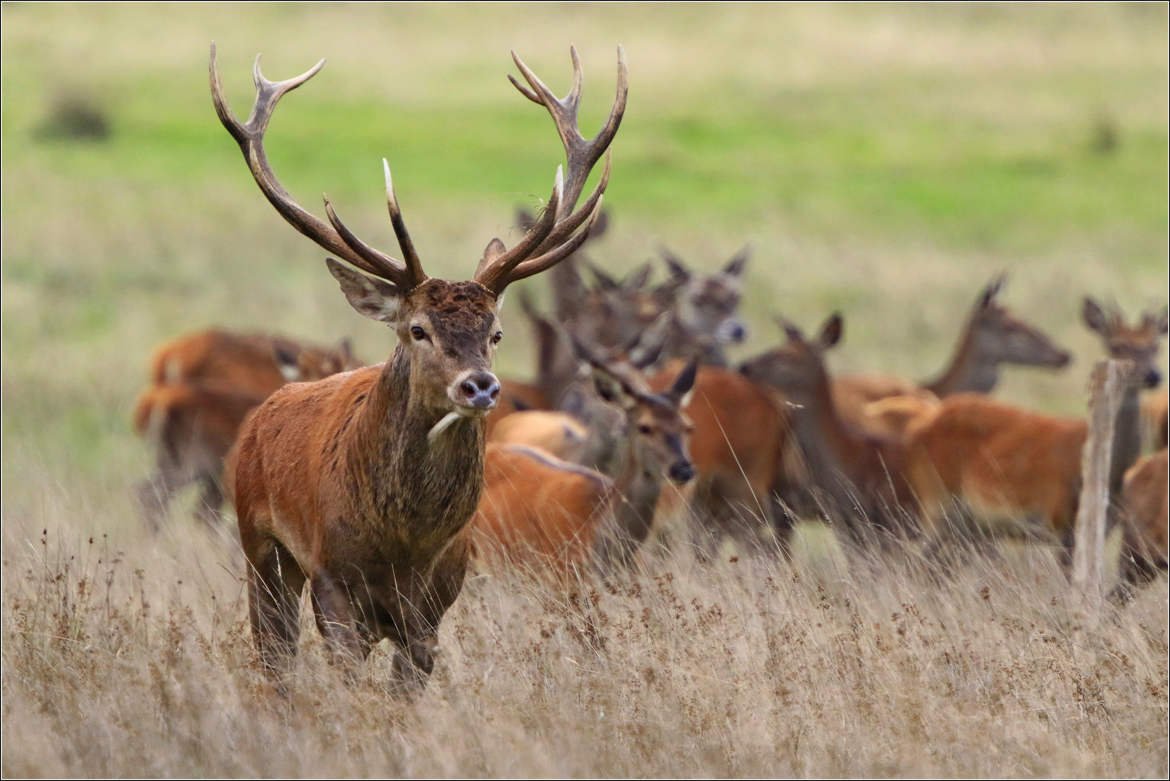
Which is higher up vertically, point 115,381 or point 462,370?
point 462,370

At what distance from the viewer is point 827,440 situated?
37.4ft

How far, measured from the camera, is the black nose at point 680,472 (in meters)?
8.41

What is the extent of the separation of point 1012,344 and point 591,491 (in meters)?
7.60

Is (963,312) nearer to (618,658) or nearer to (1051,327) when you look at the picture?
(1051,327)

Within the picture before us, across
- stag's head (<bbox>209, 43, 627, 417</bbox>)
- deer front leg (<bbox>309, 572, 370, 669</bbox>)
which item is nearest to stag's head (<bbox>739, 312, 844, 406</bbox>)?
stag's head (<bbox>209, 43, 627, 417</bbox>)

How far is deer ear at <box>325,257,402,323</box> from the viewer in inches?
223

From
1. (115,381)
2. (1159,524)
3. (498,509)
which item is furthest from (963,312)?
(498,509)

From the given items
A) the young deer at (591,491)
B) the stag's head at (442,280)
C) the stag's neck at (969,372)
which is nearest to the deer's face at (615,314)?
the stag's neck at (969,372)

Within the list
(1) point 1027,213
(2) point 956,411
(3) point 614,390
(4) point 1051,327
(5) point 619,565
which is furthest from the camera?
(1) point 1027,213

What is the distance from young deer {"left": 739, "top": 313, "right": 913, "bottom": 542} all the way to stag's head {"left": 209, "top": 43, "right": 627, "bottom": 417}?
4501 mm

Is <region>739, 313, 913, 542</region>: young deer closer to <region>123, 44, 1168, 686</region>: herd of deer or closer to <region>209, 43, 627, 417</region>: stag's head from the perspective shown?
<region>123, 44, 1168, 686</region>: herd of deer

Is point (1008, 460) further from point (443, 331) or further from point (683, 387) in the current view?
point (443, 331)

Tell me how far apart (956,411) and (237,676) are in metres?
6.35

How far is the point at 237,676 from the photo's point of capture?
554cm
